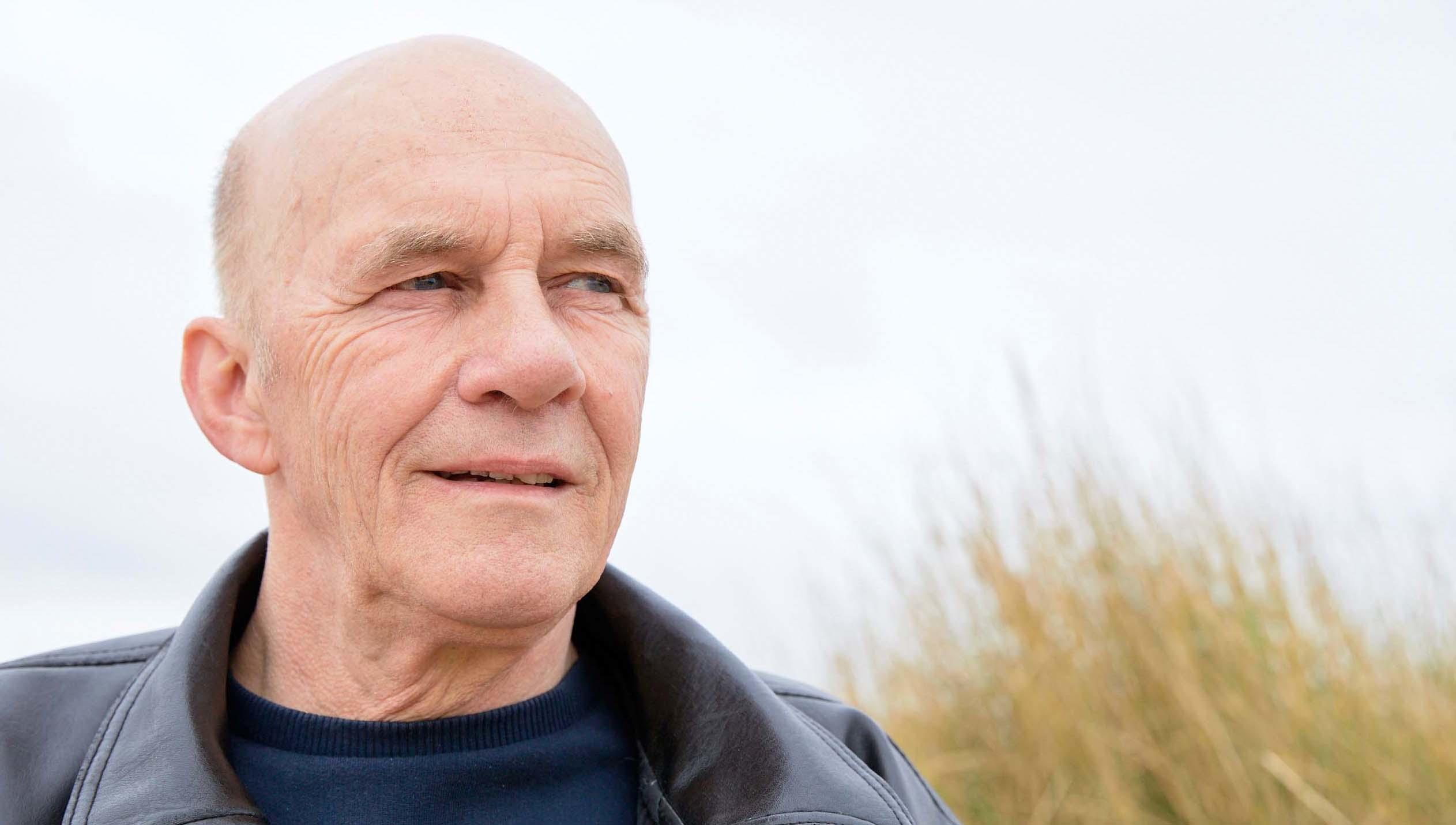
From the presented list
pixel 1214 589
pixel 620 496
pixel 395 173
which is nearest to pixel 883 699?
pixel 1214 589

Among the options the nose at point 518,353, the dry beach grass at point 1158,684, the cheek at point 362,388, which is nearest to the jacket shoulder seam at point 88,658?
the cheek at point 362,388

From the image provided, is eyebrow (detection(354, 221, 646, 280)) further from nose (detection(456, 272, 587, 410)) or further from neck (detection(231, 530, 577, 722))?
neck (detection(231, 530, 577, 722))

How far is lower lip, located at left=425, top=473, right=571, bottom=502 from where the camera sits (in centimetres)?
187

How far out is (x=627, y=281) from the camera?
84.2 inches

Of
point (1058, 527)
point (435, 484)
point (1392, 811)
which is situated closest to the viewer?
point (435, 484)

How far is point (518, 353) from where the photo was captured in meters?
1.86

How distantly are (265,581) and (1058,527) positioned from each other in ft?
10.1

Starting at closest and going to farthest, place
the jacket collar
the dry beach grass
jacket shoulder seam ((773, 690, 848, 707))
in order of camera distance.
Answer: the jacket collar → jacket shoulder seam ((773, 690, 848, 707)) → the dry beach grass

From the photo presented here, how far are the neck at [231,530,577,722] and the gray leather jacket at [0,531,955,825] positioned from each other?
0.33ft

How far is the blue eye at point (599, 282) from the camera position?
2092 millimetres

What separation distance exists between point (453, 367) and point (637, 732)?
0.73 metres

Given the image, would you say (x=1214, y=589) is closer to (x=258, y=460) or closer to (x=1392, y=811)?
(x=1392, y=811)

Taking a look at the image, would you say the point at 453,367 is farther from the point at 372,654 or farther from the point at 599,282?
the point at 372,654

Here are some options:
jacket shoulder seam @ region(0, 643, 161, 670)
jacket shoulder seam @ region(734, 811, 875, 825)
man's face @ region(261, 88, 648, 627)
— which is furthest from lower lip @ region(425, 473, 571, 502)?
jacket shoulder seam @ region(0, 643, 161, 670)
